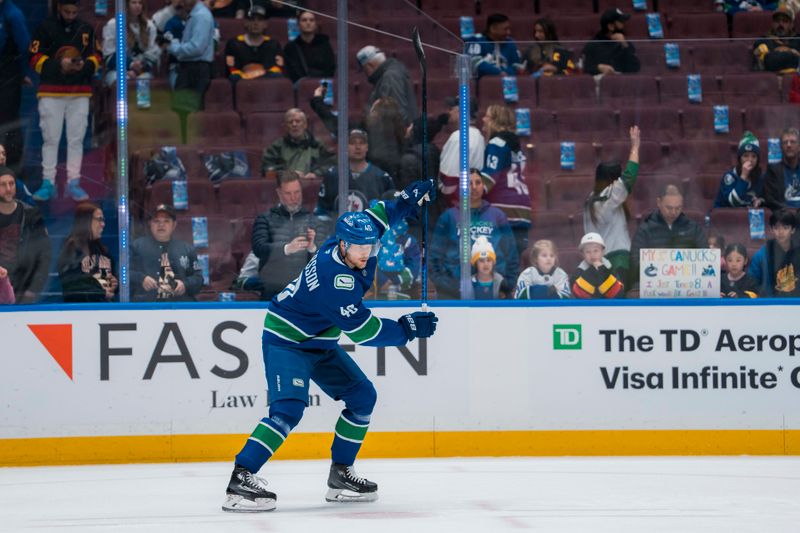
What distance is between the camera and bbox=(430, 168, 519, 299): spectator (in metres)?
7.41

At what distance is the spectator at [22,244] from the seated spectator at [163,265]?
50cm

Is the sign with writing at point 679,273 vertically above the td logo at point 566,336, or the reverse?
the sign with writing at point 679,273

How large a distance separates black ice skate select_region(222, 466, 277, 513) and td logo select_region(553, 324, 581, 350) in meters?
2.43

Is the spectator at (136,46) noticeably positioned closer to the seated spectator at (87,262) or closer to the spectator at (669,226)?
the seated spectator at (87,262)

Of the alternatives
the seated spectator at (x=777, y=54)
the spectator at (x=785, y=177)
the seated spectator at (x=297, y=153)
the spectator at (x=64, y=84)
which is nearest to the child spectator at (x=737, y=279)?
the spectator at (x=785, y=177)

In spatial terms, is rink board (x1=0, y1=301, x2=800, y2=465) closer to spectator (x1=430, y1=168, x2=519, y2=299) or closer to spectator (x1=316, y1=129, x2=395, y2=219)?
spectator (x1=430, y1=168, x2=519, y2=299)

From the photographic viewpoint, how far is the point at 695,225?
738cm

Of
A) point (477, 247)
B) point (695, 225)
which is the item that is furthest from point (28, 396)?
point (695, 225)

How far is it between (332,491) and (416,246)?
191 centimetres

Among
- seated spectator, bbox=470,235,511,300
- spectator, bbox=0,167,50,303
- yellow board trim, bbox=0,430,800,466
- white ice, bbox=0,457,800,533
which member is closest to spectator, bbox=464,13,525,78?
seated spectator, bbox=470,235,511,300

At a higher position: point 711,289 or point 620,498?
point 711,289

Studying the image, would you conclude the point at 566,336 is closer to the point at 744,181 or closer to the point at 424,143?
the point at 744,181

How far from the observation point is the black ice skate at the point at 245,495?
5.52 meters

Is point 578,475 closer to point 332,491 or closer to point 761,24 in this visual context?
point 332,491
